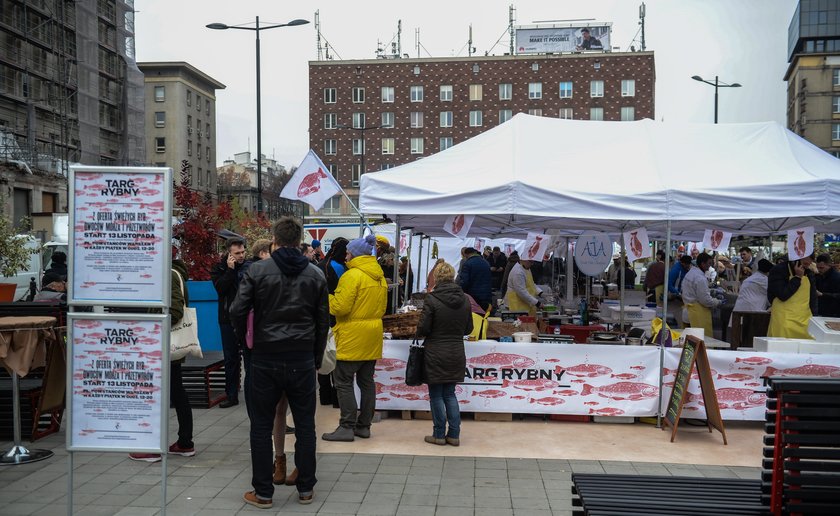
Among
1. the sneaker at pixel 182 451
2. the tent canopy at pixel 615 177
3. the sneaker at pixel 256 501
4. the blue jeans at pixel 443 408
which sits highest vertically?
the tent canopy at pixel 615 177

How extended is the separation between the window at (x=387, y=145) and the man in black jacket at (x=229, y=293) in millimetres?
62872

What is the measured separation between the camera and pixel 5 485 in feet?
18.9

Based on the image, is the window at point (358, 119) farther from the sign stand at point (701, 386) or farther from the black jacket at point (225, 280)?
the sign stand at point (701, 386)

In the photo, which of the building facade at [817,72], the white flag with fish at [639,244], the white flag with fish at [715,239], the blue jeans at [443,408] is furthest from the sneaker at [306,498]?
the building facade at [817,72]

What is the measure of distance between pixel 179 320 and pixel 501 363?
3.45m

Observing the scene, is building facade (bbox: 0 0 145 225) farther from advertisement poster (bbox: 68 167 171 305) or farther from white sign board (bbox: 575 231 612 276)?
advertisement poster (bbox: 68 167 171 305)

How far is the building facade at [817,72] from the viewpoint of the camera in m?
88.8

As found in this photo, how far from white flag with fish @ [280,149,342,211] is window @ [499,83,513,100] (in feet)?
201

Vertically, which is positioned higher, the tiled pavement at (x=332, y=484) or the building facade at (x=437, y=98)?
the building facade at (x=437, y=98)

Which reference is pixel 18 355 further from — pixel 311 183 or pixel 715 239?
pixel 715 239

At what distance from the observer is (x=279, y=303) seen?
5180 mm

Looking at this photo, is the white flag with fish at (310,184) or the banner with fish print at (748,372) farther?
the white flag with fish at (310,184)

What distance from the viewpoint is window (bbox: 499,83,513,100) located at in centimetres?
6969

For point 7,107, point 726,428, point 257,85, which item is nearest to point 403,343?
point 726,428
